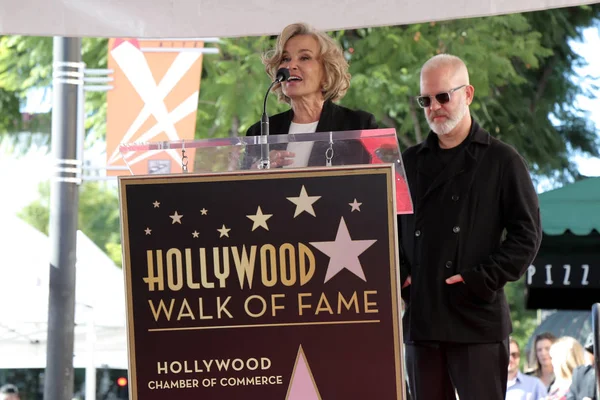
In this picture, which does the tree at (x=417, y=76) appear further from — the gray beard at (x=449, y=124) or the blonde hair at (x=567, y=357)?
the gray beard at (x=449, y=124)

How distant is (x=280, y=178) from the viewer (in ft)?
11.9

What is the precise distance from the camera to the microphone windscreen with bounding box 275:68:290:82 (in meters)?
4.36

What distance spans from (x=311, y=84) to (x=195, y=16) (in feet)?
3.23

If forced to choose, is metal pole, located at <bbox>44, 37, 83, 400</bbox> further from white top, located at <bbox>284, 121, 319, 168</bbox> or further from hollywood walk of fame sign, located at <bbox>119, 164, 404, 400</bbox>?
white top, located at <bbox>284, 121, 319, 168</bbox>

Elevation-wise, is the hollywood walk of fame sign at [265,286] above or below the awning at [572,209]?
below

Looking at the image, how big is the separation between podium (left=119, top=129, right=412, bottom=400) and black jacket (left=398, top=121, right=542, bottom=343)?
2.78 ft

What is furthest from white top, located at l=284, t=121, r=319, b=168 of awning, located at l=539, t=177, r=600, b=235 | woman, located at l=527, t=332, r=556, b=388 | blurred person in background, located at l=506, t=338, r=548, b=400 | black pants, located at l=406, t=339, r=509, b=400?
woman, located at l=527, t=332, r=556, b=388

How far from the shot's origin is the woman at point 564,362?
9.67 m

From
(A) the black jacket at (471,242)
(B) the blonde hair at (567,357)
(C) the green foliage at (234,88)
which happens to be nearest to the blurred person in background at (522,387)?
(B) the blonde hair at (567,357)

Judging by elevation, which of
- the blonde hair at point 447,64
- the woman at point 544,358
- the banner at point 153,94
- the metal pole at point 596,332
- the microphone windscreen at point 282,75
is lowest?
the woman at point 544,358

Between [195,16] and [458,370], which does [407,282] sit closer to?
[458,370]

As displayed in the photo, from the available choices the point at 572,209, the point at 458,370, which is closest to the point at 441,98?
the point at 458,370

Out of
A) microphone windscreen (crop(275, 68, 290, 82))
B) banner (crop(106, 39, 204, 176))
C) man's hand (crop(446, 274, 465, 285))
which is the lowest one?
man's hand (crop(446, 274, 465, 285))

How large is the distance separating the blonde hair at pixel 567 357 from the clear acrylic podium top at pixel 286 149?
6340 mm
